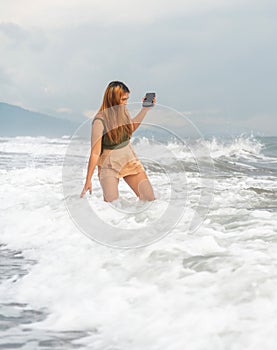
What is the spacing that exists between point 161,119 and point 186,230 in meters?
1.28

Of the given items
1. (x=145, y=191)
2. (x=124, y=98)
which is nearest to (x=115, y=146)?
(x=124, y=98)

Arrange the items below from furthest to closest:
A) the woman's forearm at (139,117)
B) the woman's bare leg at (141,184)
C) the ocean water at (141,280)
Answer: the woman's bare leg at (141,184), the woman's forearm at (139,117), the ocean water at (141,280)

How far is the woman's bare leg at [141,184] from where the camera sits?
19.1ft

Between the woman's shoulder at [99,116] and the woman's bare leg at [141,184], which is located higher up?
the woman's shoulder at [99,116]

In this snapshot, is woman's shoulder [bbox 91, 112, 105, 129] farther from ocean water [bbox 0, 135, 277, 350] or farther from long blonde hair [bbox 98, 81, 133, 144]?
ocean water [bbox 0, 135, 277, 350]

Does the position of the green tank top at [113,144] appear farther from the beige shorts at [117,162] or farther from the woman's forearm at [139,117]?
the woman's forearm at [139,117]

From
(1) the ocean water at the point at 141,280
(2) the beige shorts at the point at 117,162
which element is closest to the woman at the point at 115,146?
(2) the beige shorts at the point at 117,162

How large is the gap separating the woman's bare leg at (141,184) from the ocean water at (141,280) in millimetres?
137

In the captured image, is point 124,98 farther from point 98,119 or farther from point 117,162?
point 117,162

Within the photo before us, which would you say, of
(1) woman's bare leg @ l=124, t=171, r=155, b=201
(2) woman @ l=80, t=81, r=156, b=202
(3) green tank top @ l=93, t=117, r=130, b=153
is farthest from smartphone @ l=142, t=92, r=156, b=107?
(1) woman's bare leg @ l=124, t=171, r=155, b=201

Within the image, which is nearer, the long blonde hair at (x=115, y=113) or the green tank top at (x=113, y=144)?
the long blonde hair at (x=115, y=113)

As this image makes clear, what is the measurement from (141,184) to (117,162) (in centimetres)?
52

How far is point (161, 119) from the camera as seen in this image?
202 inches

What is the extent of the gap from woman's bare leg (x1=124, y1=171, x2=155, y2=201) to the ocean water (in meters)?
0.14
